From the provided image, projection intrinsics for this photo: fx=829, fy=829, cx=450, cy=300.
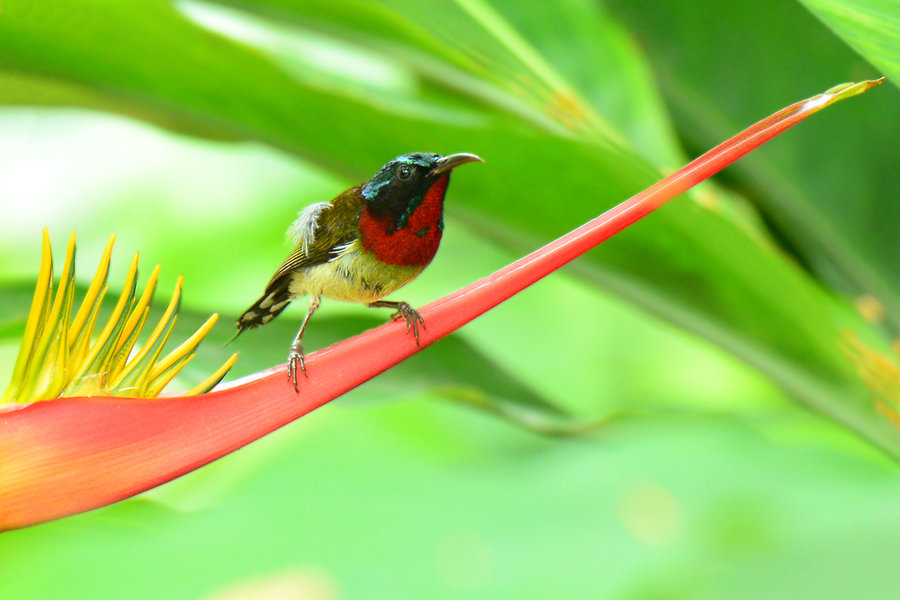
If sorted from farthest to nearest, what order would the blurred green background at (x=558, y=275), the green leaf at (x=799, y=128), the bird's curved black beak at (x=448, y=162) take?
the green leaf at (x=799, y=128) < the blurred green background at (x=558, y=275) < the bird's curved black beak at (x=448, y=162)

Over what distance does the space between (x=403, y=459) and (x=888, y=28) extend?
0.47 m

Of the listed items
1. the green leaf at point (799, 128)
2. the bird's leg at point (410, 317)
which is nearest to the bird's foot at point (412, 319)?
the bird's leg at point (410, 317)

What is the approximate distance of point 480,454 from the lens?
62 centimetres

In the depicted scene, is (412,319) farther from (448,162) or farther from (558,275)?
(558,275)

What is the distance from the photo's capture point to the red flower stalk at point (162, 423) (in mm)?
214

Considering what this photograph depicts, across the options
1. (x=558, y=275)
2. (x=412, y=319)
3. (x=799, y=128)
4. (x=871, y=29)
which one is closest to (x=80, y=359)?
(x=412, y=319)

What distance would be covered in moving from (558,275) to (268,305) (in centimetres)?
34

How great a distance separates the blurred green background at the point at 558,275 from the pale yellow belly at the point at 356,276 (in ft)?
0.42

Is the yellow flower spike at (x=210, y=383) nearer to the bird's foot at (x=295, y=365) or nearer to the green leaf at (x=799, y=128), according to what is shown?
the bird's foot at (x=295, y=365)

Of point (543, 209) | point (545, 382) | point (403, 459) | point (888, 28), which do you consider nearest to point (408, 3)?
point (543, 209)

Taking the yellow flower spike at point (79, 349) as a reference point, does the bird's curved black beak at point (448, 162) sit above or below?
above

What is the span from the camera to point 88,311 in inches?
9.2

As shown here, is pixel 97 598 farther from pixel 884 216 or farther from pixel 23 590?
pixel 884 216

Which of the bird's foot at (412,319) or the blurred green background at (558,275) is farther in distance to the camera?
the blurred green background at (558,275)
